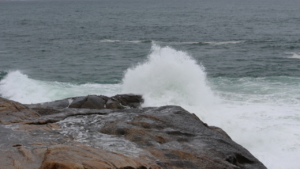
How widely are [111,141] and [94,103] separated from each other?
4132 millimetres

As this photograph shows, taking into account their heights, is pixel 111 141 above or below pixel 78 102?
below

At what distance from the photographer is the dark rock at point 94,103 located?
29.2 ft

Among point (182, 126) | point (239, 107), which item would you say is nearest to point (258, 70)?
point (239, 107)

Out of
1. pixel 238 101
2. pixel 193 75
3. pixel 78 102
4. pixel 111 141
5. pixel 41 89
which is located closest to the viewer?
pixel 111 141

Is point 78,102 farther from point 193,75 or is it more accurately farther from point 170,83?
point 193,75

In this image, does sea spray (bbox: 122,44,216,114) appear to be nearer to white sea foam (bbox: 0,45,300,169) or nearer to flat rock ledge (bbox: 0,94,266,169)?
white sea foam (bbox: 0,45,300,169)

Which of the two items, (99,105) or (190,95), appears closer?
(99,105)

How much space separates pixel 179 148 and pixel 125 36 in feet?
93.0

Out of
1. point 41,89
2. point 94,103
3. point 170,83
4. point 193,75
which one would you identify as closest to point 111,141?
point 94,103

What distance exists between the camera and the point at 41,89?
14078 mm

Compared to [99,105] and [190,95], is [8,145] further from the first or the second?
[190,95]

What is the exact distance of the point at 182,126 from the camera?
6.05 m

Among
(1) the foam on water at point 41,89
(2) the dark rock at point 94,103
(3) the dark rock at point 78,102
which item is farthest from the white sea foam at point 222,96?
(3) the dark rock at point 78,102

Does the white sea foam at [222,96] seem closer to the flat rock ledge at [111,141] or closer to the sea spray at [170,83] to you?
the sea spray at [170,83]
